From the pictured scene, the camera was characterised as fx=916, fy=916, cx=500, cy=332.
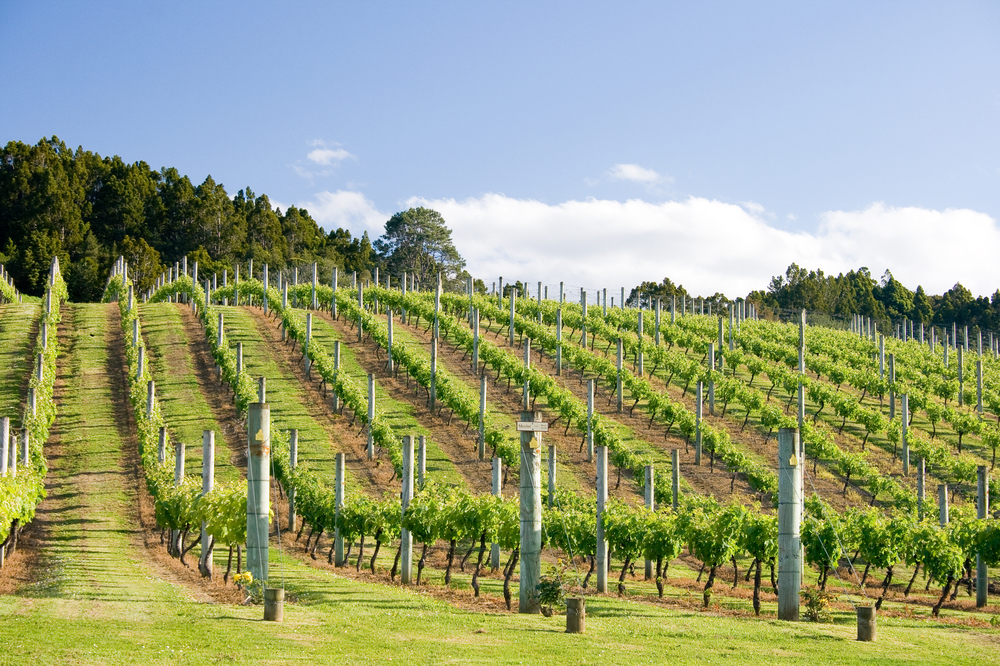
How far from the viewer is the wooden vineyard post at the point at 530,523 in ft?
45.3

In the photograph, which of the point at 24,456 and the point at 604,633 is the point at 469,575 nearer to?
the point at 604,633

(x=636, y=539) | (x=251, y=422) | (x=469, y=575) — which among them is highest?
(x=251, y=422)

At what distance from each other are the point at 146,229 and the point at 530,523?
75.5 metres

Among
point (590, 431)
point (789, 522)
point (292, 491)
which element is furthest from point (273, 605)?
point (590, 431)

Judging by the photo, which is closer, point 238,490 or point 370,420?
point 238,490

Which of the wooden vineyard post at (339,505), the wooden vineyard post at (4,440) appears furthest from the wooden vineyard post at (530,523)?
the wooden vineyard post at (4,440)

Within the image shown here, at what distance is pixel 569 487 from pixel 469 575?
6.88 meters

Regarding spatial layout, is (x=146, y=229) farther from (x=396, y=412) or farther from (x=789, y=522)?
(x=789, y=522)

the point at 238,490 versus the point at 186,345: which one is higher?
the point at 186,345

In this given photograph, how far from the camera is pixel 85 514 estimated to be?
→ 2253cm

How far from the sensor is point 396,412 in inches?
1188

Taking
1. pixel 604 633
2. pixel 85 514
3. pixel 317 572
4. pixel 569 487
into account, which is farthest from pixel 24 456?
pixel 604 633

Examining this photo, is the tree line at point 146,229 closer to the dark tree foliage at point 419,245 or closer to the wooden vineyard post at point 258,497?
the dark tree foliage at point 419,245

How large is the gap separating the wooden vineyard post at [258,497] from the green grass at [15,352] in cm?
1819
